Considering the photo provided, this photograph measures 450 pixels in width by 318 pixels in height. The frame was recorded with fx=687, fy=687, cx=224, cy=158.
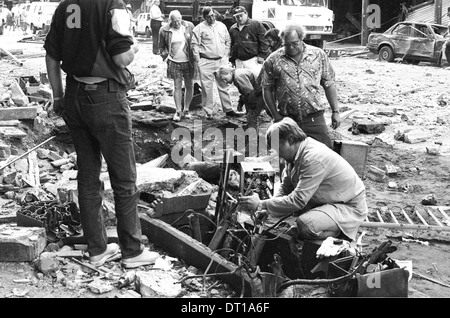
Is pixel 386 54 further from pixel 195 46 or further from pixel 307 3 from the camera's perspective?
pixel 195 46

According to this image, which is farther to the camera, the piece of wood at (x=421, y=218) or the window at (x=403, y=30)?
the window at (x=403, y=30)

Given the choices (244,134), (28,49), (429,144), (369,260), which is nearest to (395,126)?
(429,144)

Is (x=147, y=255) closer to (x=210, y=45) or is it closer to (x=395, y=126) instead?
(x=210, y=45)

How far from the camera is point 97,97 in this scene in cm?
484

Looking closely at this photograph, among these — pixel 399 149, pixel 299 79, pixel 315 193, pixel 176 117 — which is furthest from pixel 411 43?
pixel 315 193

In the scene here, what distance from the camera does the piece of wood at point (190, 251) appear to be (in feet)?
16.0

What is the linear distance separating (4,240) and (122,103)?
55.5 inches

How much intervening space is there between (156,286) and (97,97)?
1386mm

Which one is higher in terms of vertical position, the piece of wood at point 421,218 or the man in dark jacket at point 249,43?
the man in dark jacket at point 249,43

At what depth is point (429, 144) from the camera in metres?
11.6

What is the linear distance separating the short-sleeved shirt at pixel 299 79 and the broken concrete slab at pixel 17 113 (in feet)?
14.9

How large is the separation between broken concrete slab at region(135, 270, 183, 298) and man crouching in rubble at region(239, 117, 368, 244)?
123 cm

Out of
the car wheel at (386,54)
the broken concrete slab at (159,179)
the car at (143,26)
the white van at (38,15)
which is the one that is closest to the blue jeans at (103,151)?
the broken concrete slab at (159,179)

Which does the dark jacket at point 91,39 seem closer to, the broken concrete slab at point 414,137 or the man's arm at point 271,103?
the man's arm at point 271,103
